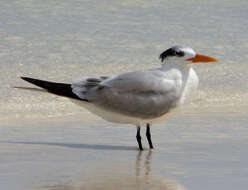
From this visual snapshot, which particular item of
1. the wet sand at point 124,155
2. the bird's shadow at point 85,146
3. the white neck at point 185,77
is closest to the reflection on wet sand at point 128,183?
the wet sand at point 124,155

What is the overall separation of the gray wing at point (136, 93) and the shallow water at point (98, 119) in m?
0.25

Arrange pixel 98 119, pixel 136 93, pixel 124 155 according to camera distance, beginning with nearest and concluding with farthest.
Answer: pixel 124 155 → pixel 136 93 → pixel 98 119

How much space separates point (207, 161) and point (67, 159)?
86 cm

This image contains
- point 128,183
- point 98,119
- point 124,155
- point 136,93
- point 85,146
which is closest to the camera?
point 128,183

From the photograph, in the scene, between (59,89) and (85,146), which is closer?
(85,146)

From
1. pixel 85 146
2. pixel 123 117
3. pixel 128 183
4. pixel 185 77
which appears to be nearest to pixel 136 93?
pixel 123 117

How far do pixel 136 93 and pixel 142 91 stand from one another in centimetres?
5

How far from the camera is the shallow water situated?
4.18 m

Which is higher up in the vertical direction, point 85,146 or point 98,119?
point 98,119

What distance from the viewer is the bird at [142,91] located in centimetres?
496

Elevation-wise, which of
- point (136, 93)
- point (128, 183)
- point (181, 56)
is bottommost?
point (128, 183)

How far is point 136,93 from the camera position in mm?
5023

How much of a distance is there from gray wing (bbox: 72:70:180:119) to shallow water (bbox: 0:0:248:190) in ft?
0.84

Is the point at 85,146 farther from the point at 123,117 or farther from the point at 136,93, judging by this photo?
the point at 136,93
